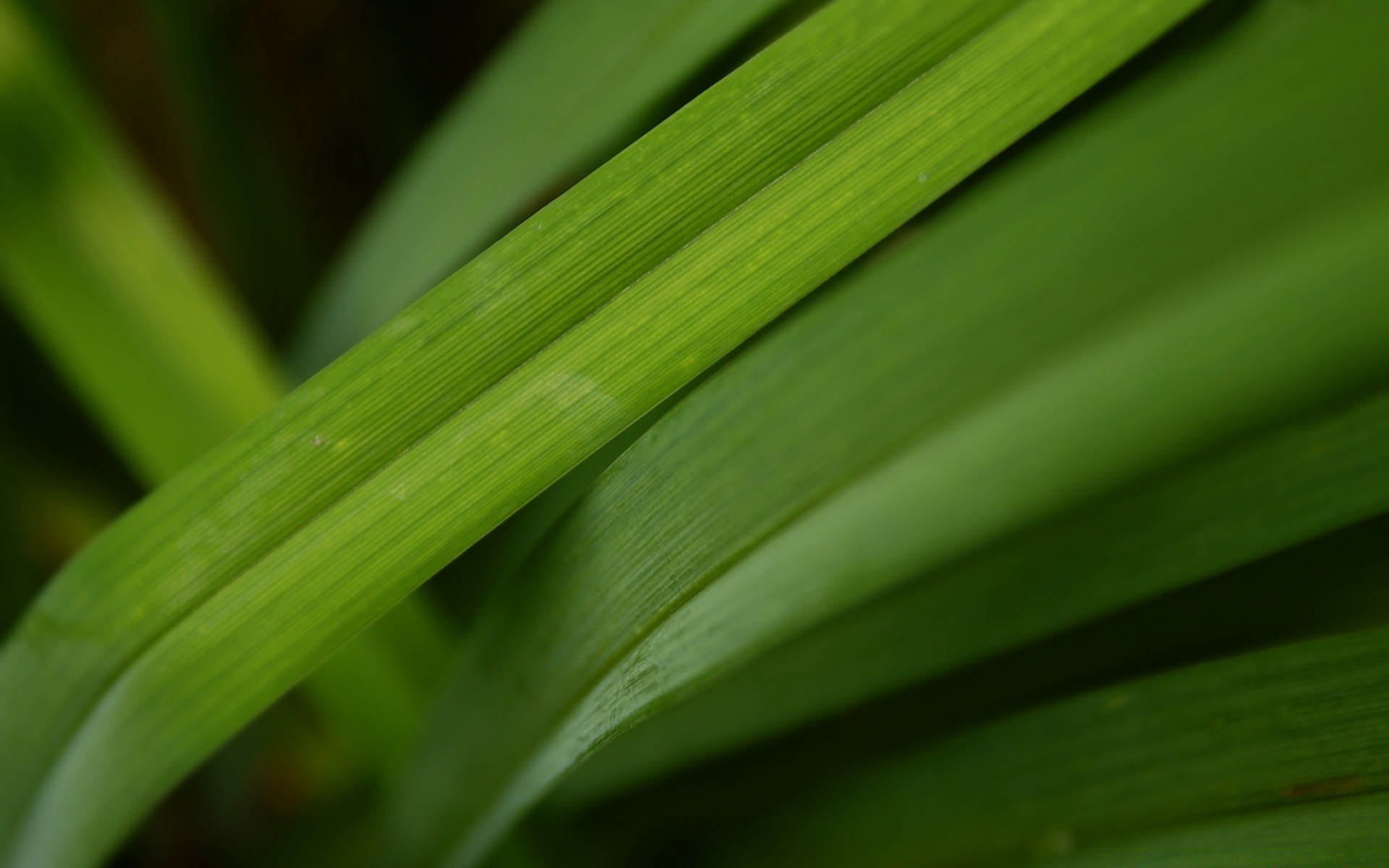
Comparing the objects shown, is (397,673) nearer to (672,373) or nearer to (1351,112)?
(672,373)

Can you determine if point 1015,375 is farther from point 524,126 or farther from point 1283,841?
point 524,126

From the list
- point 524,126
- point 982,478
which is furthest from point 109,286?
point 982,478

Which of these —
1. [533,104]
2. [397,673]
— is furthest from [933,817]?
[533,104]

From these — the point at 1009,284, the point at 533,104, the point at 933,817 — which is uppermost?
the point at 533,104

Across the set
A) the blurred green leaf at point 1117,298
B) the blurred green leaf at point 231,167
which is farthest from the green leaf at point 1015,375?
the blurred green leaf at point 231,167

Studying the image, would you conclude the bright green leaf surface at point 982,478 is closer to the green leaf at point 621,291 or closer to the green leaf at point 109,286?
the green leaf at point 621,291

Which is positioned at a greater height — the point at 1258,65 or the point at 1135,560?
the point at 1258,65

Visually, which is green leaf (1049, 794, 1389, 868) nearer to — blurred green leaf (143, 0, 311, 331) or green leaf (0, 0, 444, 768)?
green leaf (0, 0, 444, 768)
